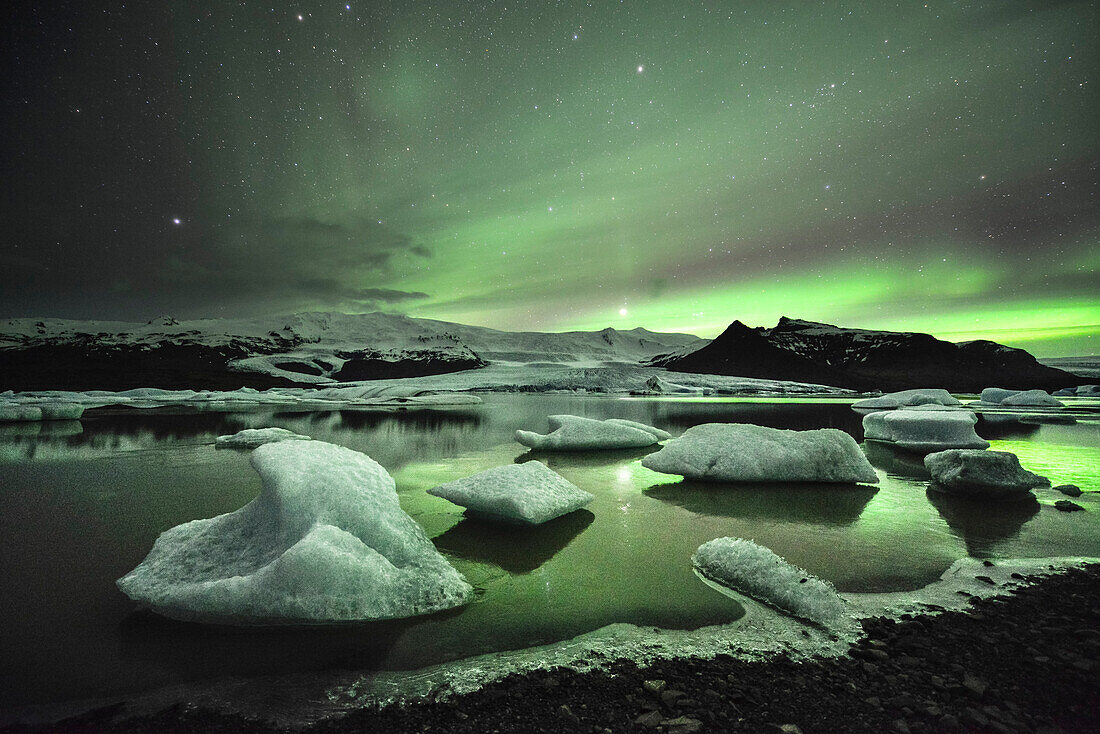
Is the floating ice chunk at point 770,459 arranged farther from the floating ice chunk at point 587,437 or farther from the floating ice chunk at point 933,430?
the floating ice chunk at point 933,430

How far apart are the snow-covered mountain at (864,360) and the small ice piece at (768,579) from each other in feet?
230

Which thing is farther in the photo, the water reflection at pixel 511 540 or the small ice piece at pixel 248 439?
the small ice piece at pixel 248 439

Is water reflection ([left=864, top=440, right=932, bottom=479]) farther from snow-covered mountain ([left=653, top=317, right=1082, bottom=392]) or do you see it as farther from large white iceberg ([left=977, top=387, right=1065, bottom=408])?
snow-covered mountain ([left=653, top=317, right=1082, bottom=392])

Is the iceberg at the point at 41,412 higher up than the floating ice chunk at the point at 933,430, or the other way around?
the floating ice chunk at the point at 933,430

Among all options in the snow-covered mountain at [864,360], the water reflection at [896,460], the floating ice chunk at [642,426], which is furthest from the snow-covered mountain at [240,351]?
the water reflection at [896,460]

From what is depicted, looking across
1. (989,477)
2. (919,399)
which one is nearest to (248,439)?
(989,477)

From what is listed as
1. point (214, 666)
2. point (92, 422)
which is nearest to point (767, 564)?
point (214, 666)

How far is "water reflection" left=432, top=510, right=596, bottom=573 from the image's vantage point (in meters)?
4.28

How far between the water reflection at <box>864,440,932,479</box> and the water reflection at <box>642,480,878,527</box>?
2022 mm

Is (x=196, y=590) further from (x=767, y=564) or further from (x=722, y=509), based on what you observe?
(x=722, y=509)

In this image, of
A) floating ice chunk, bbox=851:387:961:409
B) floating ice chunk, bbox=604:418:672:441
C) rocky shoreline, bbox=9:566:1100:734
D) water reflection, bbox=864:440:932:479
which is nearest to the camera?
rocky shoreline, bbox=9:566:1100:734

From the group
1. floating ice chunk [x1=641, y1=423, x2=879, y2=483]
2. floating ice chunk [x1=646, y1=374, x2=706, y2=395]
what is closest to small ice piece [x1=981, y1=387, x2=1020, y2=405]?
floating ice chunk [x1=646, y1=374, x2=706, y2=395]

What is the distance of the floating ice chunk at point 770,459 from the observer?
7.27m

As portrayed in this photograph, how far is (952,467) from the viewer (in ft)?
22.2
